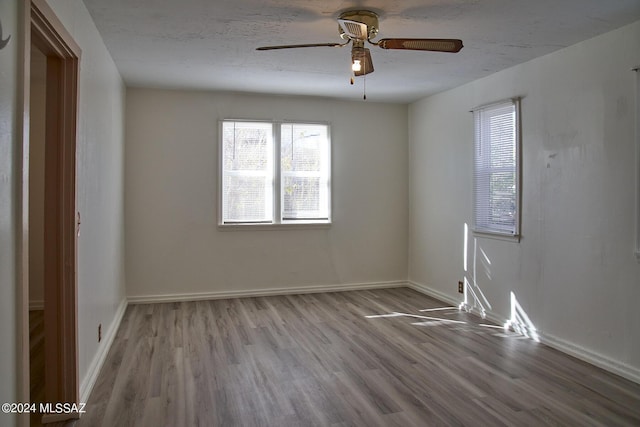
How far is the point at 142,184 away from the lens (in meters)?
5.18

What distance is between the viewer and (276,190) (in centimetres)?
563

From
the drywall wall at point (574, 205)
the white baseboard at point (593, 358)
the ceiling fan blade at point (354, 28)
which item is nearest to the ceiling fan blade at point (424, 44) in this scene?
the ceiling fan blade at point (354, 28)

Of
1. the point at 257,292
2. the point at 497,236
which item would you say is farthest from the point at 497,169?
the point at 257,292

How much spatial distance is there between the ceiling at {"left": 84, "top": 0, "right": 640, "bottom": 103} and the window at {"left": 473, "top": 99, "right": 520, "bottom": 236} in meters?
0.46

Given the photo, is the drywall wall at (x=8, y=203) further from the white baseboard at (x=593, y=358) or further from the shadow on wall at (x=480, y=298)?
the shadow on wall at (x=480, y=298)

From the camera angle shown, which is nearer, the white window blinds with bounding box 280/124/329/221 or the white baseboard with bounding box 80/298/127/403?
the white baseboard with bounding box 80/298/127/403

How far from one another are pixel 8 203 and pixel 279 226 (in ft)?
13.2

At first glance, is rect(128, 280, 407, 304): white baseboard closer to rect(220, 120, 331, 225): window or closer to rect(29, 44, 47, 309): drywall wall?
rect(220, 120, 331, 225): window

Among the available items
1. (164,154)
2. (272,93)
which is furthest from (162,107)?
(272,93)

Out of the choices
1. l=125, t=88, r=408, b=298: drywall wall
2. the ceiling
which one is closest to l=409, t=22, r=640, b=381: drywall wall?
the ceiling

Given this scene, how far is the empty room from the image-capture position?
2.53 metres

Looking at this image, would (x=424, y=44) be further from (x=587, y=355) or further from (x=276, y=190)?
(x=276, y=190)

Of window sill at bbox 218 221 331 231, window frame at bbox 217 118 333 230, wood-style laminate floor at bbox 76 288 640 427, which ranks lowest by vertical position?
wood-style laminate floor at bbox 76 288 640 427

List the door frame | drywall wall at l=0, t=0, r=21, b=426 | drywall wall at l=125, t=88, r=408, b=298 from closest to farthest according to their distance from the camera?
drywall wall at l=0, t=0, r=21, b=426, the door frame, drywall wall at l=125, t=88, r=408, b=298
